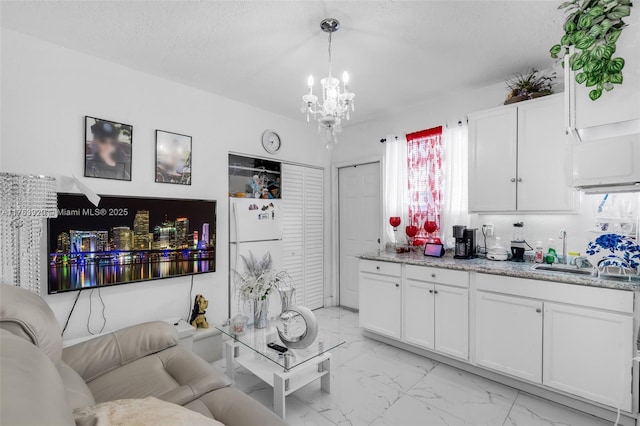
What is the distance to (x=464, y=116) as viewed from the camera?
3.17 metres

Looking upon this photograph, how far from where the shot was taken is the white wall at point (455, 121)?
2.59m

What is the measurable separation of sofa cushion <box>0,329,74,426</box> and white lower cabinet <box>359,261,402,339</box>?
105 inches

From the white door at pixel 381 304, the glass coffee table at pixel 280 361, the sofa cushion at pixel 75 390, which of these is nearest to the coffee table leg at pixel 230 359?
the glass coffee table at pixel 280 361

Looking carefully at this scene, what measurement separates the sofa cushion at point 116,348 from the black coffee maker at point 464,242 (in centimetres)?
261

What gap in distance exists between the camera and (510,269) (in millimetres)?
2348

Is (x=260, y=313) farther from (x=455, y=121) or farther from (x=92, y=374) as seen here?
(x=455, y=121)

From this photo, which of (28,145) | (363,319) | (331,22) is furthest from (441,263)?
(28,145)

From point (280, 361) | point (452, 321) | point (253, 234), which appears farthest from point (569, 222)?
point (253, 234)

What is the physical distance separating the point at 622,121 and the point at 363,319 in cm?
267

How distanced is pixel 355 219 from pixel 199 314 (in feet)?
7.84

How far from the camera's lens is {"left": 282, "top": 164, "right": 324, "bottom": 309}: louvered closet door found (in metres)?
3.96

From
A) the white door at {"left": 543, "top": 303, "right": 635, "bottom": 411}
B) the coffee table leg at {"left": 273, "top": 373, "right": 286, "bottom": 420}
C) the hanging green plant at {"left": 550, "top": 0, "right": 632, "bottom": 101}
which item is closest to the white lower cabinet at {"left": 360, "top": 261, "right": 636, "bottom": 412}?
the white door at {"left": 543, "top": 303, "right": 635, "bottom": 411}

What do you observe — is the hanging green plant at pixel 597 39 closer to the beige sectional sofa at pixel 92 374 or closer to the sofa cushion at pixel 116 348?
the beige sectional sofa at pixel 92 374

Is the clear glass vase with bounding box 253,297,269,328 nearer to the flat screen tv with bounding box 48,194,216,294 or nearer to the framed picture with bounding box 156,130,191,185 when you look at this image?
the flat screen tv with bounding box 48,194,216,294
